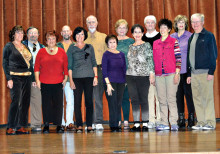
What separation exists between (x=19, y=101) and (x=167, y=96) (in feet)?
5.96

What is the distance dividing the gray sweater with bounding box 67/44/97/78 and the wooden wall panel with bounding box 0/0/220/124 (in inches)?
52.4

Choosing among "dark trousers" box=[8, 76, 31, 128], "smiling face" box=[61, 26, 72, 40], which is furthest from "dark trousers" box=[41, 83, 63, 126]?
"smiling face" box=[61, 26, 72, 40]

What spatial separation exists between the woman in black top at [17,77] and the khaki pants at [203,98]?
2.09 metres

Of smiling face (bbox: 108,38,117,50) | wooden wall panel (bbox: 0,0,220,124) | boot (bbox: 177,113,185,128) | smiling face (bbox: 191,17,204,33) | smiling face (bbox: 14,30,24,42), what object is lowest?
boot (bbox: 177,113,185,128)

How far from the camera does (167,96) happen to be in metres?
3.87

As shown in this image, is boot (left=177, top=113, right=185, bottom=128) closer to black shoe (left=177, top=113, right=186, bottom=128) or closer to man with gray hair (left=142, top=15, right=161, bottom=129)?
black shoe (left=177, top=113, right=186, bottom=128)

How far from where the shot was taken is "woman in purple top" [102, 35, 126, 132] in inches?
154

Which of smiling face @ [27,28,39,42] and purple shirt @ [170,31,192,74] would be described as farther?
smiling face @ [27,28,39,42]

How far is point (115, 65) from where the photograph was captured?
3.92 metres

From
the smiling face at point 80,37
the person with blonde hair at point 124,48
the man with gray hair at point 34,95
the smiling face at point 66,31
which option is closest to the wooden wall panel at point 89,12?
the smiling face at point 66,31

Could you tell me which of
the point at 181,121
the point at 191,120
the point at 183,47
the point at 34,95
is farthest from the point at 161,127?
the point at 34,95

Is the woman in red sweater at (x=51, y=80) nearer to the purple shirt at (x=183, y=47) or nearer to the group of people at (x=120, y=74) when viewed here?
the group of people at (x=120, y=74)

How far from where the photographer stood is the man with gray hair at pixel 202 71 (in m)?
3.91

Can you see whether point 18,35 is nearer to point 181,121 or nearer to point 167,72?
point 167,72
